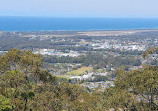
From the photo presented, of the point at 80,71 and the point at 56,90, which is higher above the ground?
the point at 56,90

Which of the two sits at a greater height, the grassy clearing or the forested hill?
the forested hill

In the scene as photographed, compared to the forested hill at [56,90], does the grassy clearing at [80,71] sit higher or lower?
lower

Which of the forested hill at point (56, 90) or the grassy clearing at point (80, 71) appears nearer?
the forested hill at point (56, 90)

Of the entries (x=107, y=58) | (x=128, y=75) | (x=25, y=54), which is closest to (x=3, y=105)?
(x=25, y=54)

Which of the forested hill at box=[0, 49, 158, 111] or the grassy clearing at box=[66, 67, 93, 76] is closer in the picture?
the forested hill at box=[0, 49, 158, 111]

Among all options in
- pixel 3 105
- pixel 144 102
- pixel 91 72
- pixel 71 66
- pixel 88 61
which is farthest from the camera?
pixel 88 61

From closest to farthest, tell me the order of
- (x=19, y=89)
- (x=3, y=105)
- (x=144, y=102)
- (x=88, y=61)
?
1. (x=3, y=105)
2. (x=144, y=102)
3. (x=19, y=89)
4. (x=88, y=61)

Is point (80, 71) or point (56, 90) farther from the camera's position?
point (80, 71)

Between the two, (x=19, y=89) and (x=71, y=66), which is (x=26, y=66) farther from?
(x=71, y=66)
